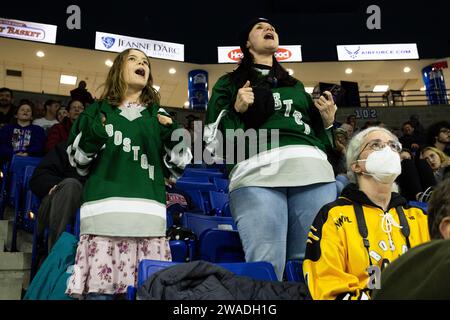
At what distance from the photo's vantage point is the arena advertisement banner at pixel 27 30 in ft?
35.3

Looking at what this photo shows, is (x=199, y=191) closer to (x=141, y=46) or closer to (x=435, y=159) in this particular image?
(x=435, y=159)

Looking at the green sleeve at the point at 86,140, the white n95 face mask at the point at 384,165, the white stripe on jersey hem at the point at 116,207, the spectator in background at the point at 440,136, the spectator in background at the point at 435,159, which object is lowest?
the white stripe on jersey hem at the point at 116,207

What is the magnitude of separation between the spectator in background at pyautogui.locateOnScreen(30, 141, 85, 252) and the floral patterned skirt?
35.3 inches

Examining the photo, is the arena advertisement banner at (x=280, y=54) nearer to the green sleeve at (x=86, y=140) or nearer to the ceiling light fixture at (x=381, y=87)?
the ceiling light fixture at (x=381, y=87)

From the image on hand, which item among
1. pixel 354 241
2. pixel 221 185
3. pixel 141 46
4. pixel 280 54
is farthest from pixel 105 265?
pixel 280 54

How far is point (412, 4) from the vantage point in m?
13.2

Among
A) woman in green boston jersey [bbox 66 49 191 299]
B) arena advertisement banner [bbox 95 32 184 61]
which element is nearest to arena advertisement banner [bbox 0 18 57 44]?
arena advertisement banner [bbox 95 32 184 61]

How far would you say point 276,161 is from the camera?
173 centimetres

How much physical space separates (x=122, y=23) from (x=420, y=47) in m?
8.33

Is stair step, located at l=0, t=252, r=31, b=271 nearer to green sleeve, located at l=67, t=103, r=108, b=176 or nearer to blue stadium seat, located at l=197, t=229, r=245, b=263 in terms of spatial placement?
blue stadium seat, located at l=197, t=229, r=245, b=263

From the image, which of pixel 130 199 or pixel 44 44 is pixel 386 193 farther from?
pixel 44 44

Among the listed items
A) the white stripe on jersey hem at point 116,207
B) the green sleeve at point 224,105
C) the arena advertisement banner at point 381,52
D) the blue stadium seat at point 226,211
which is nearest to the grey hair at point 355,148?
the green sleeve at point 224,105

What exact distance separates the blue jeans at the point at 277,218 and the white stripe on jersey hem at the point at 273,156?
0.25 ft
